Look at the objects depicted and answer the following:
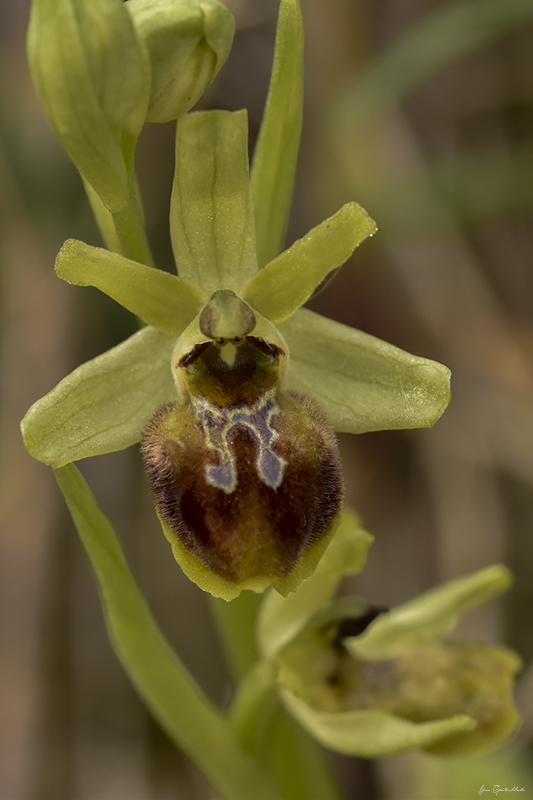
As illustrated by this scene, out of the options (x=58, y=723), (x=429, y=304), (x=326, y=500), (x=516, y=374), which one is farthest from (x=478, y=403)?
(x=326, y=500)

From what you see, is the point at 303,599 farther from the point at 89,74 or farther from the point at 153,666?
the point at 89,74

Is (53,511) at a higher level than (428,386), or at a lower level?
lower

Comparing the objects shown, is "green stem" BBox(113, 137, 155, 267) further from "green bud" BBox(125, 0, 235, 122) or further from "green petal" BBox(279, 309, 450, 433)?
"green petal" BBox(279, 309, 450, 433)

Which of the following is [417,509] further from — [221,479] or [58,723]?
[221,479]

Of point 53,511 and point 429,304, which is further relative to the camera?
point 429,304

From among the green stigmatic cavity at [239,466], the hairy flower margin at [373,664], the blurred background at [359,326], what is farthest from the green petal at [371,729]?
the blurred background at [359,326]

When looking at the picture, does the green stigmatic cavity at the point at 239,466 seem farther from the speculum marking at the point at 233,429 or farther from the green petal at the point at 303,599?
the green petal at the point at 303,599
